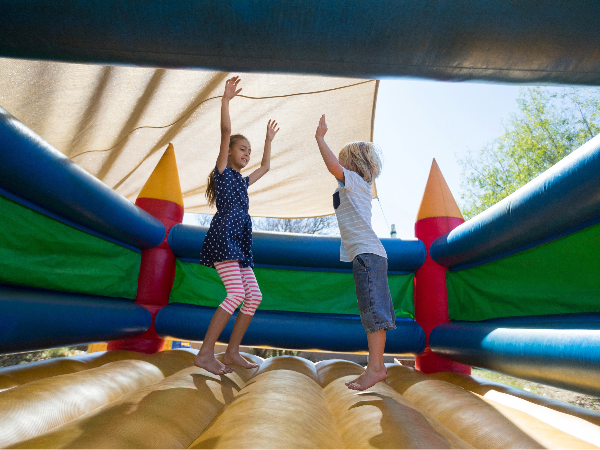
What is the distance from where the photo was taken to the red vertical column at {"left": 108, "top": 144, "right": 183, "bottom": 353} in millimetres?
2336

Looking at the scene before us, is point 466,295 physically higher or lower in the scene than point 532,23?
lower

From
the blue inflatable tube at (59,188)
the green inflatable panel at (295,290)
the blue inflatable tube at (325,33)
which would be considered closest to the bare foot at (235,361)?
the green inflatable panel at (295,290)

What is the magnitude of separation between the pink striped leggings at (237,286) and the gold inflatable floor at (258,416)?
0.39 m

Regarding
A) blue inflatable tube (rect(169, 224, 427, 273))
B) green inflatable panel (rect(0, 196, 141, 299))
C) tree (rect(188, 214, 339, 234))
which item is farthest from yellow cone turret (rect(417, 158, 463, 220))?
tree (rect(188, 214, 339, 234))

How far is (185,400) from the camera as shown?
0.93 metres

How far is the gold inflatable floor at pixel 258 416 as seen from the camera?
2.15 feet

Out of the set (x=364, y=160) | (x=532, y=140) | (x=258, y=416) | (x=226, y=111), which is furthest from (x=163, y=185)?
(x=532, y=140)

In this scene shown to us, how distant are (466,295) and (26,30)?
86.1 inches

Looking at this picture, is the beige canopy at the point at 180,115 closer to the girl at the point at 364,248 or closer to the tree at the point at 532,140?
the girl at the point at 364,248

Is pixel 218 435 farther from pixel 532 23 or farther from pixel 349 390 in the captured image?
pixel 532 23

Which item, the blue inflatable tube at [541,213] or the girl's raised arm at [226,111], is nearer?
the blue inflatable tube at [541,213]

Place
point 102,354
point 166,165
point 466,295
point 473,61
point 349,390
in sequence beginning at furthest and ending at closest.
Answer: point 166,165
point 466,295
point 102,354
point 349,390
point 473,61

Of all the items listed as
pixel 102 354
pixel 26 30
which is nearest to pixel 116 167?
pixel 102 354

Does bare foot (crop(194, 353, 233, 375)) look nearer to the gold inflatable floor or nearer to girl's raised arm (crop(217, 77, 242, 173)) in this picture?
the gold inflatable floor
